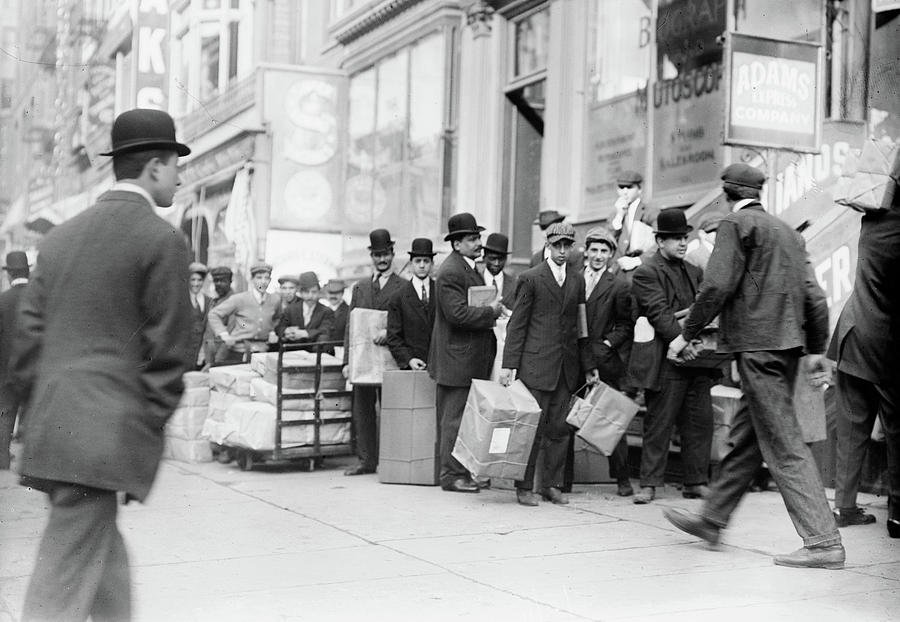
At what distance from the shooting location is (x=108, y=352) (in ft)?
12.4

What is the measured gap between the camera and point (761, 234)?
6.44 m

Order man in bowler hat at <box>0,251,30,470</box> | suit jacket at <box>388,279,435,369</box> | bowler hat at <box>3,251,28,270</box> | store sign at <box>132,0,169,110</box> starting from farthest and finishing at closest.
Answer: store sign at <box>132,0,169,110</box>
suit jacket at <box>388,279,435,369</box>
bowler hat at <box>3,251,28,270</box>
man in bowler hat at <box>0,251,30,470</box>

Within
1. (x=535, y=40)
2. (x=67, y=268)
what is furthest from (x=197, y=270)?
(x=67, y=268)

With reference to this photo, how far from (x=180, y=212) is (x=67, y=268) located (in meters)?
21.7

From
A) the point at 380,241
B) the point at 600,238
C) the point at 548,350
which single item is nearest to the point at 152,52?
the point at 380,241

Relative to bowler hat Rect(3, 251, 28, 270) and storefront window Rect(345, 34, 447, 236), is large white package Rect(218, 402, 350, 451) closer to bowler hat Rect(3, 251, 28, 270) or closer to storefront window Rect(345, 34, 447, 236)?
bowler hat Rect(3, 251, 28, 270)

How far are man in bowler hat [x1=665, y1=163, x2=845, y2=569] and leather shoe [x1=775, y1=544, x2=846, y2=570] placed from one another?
17 mm

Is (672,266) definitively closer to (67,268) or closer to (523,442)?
(523,442)

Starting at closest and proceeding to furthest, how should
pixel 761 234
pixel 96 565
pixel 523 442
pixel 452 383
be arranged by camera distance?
pixel 96 565 → pixel 761 234 → pixel 523 442 → pixel 452 383

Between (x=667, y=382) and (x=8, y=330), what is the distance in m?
4.60

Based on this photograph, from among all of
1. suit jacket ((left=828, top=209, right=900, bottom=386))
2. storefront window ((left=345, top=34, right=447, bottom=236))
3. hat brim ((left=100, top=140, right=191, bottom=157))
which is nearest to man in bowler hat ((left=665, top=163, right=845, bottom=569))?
suit jacket ((left=828, top=209, right=900, bottom=386))

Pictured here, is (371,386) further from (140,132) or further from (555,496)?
(140,132)

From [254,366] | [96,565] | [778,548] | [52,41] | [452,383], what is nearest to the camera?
[96,565]

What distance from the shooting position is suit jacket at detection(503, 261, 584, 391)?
8.78 m
